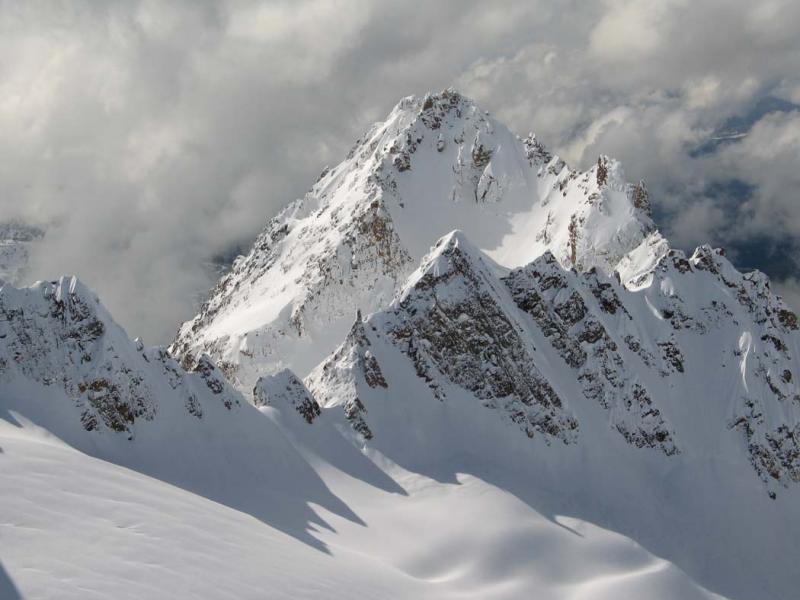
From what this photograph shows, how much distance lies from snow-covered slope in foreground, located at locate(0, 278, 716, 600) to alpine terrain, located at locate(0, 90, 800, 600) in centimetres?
26

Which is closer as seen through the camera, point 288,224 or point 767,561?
point 767,561

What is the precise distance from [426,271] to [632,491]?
3788 centimetres

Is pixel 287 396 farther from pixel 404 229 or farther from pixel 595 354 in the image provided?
pixel 404 229

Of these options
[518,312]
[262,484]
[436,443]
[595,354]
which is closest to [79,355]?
[262,484]

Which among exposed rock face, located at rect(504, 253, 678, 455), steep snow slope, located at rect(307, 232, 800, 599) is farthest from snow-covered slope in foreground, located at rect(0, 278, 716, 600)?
exposed rock face, located at rect(504, 253, 678, 455)

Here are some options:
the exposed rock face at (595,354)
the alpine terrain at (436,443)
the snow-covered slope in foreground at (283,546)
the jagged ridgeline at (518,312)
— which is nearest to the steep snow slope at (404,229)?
the jagged ridgeline at (518,312)

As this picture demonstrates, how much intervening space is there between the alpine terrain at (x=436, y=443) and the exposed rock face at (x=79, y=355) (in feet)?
0.70

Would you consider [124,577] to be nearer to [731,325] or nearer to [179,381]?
[179,381]

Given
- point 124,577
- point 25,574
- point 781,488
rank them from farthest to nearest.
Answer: point 781,488, point 124,577, point 25,574

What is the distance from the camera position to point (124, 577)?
92.8 ft

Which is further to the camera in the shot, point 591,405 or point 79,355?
point 591,405

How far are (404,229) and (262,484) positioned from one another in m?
102

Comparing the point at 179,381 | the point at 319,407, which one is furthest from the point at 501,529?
the point at 179,381

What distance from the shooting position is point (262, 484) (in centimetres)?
7044
